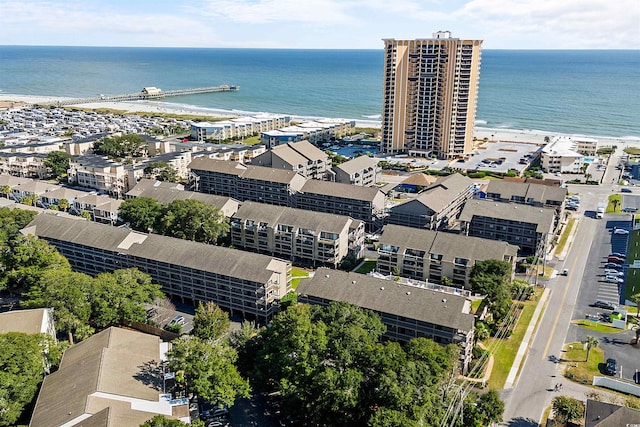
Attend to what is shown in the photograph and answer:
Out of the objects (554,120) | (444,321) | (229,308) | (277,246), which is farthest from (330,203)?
(554,120)

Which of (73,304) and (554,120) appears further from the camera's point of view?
(554,120)

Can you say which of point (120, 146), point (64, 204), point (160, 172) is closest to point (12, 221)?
point (64, 204)

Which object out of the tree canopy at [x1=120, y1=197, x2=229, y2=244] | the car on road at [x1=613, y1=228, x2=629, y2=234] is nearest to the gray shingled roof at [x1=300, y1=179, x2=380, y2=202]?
the tree canopy at [x1=120, y1=197, x2=229, y2=244]

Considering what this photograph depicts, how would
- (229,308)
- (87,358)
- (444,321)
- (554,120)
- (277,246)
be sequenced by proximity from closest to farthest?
(87,358) < (444,321) < (229,308) < (277,246) < (554,120)

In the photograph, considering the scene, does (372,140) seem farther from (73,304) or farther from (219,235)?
(73,304)

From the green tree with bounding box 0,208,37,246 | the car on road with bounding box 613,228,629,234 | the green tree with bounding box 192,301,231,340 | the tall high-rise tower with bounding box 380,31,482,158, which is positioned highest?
the tall high-rise tower with bounding box 380,31,482,158

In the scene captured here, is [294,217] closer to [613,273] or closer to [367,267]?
[367,267]

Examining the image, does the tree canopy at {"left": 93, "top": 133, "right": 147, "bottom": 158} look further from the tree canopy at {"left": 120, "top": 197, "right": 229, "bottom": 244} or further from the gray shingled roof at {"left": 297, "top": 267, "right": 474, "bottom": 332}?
the gray shingled roof at {"left": 297, "top": 267, "right": 474, "bottom": 332}
